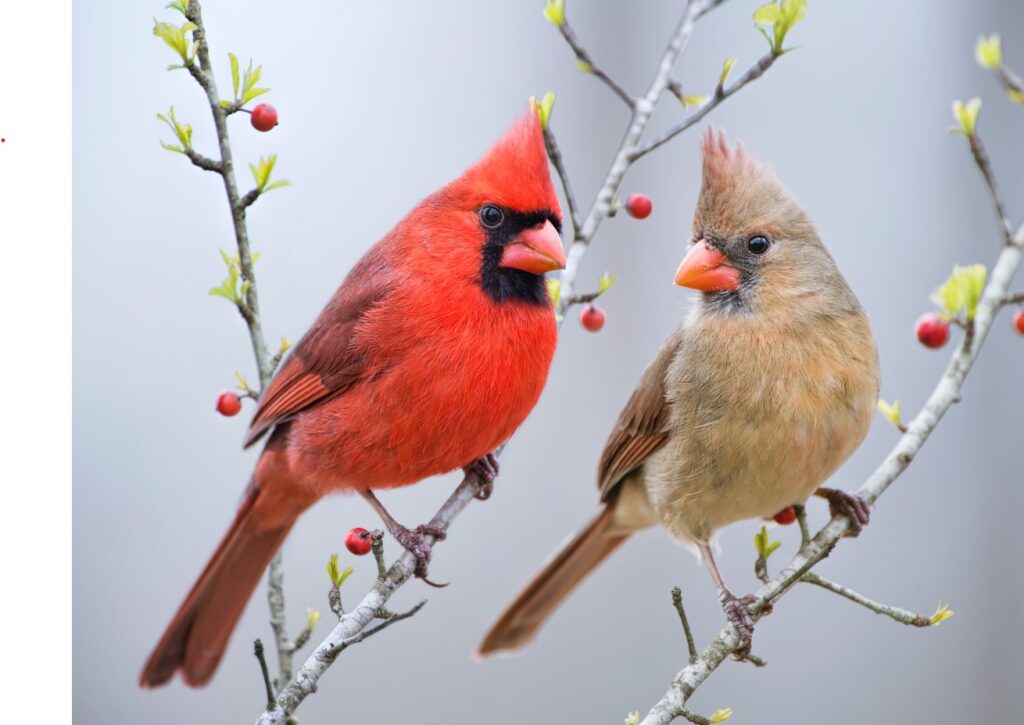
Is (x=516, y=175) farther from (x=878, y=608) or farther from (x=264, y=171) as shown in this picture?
(x=878, y=608)

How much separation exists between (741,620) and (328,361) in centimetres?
72

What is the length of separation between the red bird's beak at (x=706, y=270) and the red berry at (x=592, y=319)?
0.19 m

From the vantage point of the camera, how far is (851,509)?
162 centimetres

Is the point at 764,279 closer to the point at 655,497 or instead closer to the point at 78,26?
the point at 655,497

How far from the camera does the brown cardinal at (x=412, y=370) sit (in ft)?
4.91

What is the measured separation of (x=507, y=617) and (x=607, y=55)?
1449mm

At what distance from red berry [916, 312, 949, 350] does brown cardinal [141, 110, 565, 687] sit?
445 mm

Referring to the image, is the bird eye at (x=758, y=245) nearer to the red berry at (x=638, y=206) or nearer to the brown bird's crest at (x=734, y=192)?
the brown bird's crest at (x=734, y=192)

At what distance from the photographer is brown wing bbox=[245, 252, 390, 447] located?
1719 millimetres

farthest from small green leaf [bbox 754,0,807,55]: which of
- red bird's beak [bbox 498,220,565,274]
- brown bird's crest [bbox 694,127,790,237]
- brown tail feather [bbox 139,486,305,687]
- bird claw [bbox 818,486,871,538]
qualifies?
brown tail feather [bbox 139,486,305,687]

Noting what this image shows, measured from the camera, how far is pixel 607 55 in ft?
A: 8.75

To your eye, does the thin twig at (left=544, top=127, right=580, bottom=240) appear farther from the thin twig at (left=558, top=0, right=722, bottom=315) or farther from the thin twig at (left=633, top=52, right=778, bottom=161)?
the thin twig at (left=633, top=52, right=778, bottom=161)

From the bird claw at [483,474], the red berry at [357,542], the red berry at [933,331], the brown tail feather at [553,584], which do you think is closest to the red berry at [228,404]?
the red berry at [357,542]
